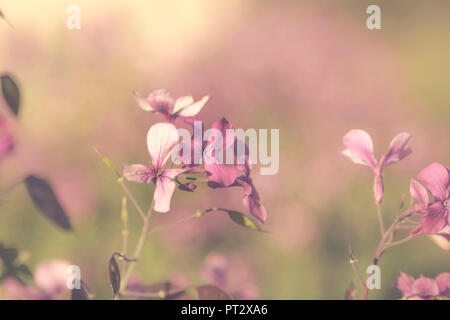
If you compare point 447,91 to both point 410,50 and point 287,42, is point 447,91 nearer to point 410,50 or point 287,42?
point 410,50

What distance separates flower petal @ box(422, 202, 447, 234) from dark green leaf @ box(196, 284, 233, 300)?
212mm

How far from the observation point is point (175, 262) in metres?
1.53

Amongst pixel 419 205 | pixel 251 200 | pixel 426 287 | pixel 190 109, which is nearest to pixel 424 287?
pixel 426 287

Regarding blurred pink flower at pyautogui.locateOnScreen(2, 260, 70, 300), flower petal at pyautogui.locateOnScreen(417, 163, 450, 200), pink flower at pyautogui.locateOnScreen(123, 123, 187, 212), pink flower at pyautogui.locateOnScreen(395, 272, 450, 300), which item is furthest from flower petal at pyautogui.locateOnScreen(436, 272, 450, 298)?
blurred pink flower at pyautogui.locateOnScreen(2, 260, 70, 300)

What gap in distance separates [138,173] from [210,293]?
148 millimetres

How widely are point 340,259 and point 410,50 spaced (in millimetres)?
2209

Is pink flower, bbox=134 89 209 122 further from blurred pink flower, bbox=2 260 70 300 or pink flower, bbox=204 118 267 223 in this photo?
blurred pink flower, bbox=2 260 70 300

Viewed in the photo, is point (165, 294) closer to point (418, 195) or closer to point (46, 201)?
point (46, 201)

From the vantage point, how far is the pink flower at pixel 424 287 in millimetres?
500

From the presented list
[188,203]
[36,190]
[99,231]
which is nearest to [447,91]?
[188,203]

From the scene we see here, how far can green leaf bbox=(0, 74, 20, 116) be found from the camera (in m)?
0.45

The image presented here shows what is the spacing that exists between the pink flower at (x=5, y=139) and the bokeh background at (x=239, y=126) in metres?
0.57

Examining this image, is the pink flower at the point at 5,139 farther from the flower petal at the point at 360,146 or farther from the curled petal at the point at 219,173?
the flower petal at the point at 360,146

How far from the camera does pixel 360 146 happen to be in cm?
55
